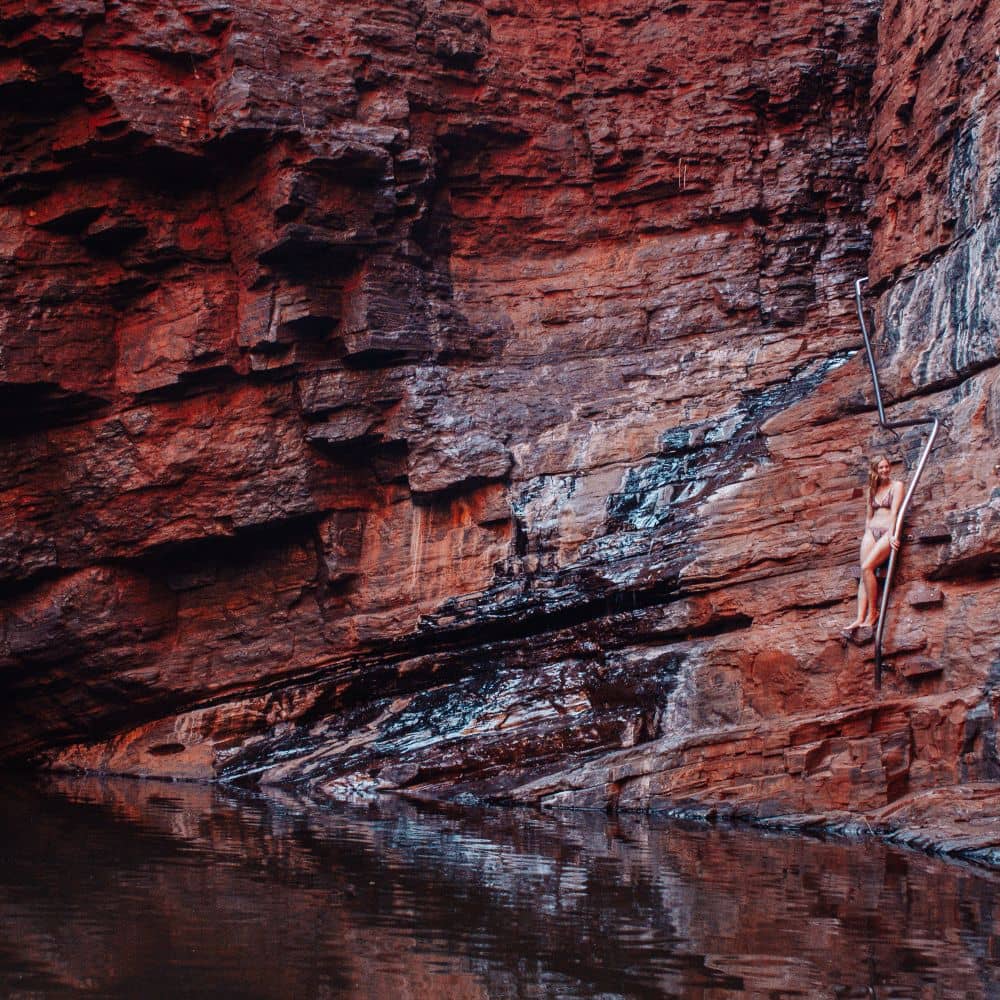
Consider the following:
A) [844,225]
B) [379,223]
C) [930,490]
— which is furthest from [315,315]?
[930,490]

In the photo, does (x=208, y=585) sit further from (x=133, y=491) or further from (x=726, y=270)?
(x=726, y=270)

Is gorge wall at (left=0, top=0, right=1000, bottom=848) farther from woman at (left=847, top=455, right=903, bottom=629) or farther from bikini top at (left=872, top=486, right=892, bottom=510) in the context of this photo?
bikini top at (left=872, top=486, right=892, bottom=510)

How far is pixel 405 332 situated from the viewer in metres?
17.6

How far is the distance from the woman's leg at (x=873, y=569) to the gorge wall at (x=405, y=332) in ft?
5.46

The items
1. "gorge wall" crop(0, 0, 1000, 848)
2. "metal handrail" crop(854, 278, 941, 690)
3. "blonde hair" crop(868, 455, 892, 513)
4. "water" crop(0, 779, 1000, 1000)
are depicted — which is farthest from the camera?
"gorge wall" crop(0, 0, 1000, 848)

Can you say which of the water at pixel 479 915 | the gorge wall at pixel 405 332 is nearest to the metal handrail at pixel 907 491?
the gorge wall at pixel 405 332

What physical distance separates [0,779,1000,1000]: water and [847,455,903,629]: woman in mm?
3260

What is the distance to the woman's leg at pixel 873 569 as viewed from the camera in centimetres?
1283

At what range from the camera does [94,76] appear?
55.0 ft

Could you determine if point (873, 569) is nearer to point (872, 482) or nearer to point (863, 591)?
point (863, 591)

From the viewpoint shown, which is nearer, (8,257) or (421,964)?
(421,964)

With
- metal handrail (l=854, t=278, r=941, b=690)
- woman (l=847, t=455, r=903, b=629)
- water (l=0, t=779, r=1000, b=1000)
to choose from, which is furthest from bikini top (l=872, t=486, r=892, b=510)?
water (l=0, t=779, r=1000, b=1000)

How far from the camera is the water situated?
5.45 m

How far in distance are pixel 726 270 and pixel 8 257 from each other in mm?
9428
